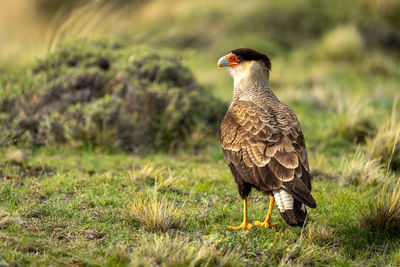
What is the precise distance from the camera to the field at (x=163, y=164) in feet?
12.3

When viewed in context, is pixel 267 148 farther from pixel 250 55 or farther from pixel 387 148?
pixel 387 148

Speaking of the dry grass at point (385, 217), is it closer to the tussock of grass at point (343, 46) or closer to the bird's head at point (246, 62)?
the bird's head at point (246, 62)

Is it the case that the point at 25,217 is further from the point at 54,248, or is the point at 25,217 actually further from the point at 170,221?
the point at 170,221

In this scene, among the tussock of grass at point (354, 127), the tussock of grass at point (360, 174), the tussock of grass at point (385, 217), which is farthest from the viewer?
the tussock of grass at point (354, 127)

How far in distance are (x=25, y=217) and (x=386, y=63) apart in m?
12.9

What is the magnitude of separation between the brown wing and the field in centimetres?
49

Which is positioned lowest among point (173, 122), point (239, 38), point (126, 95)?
point (173, 122)

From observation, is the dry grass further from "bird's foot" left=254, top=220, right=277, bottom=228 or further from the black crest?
the black crest

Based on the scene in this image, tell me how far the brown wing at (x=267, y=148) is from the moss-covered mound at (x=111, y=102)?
2.75m

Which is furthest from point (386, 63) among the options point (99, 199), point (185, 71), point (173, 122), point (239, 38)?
point (99, 199)

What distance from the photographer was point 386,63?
46.6ft

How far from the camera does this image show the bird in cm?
389

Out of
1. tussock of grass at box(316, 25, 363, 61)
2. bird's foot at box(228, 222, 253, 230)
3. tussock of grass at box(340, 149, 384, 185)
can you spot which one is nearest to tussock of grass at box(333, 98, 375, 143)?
tussock of grass at box(340, 149, 384, 185)

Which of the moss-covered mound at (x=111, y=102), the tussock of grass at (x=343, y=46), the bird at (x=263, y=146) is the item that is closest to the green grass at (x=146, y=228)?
the bird at (x=263, y=146)
